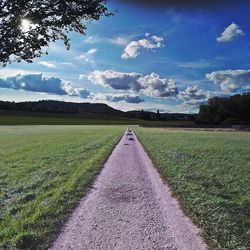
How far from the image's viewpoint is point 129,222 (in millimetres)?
9039

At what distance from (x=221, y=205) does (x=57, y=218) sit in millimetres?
4606

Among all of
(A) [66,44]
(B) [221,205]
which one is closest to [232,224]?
(B) [221,205]

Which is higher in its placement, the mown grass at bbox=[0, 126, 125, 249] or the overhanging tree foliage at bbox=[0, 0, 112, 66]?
the overhanging tree foliage at bbox=[0, 0, 112, 66]

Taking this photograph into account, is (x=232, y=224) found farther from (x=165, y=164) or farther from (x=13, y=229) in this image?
(x=165, y=164)

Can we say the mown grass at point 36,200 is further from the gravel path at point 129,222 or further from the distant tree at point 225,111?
the distant tree at point 225,111

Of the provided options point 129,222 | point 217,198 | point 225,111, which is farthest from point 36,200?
point 225,111

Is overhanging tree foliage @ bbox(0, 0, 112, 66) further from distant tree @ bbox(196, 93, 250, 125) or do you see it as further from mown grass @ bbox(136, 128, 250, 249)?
distant tree @ bbox(196, 93, 250, 125)

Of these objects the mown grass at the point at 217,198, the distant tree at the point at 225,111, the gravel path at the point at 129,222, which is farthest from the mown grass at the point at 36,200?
the distant tree at the point at 225,111

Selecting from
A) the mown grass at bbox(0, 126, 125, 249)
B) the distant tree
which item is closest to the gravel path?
the mown grass at bbox(0, 126, 125, 249)

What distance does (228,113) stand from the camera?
541 feet

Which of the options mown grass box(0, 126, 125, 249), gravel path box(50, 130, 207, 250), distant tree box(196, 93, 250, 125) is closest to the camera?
gravel path box(50, 130, 207, 250)

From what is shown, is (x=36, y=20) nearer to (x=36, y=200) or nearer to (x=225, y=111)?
(x=36, y=200)

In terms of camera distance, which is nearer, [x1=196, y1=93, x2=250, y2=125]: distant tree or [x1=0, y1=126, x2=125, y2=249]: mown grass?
[x1=0, y1=126, x2=125, y2=249]: mown grass

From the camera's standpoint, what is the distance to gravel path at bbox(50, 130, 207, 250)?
7.53 meters
